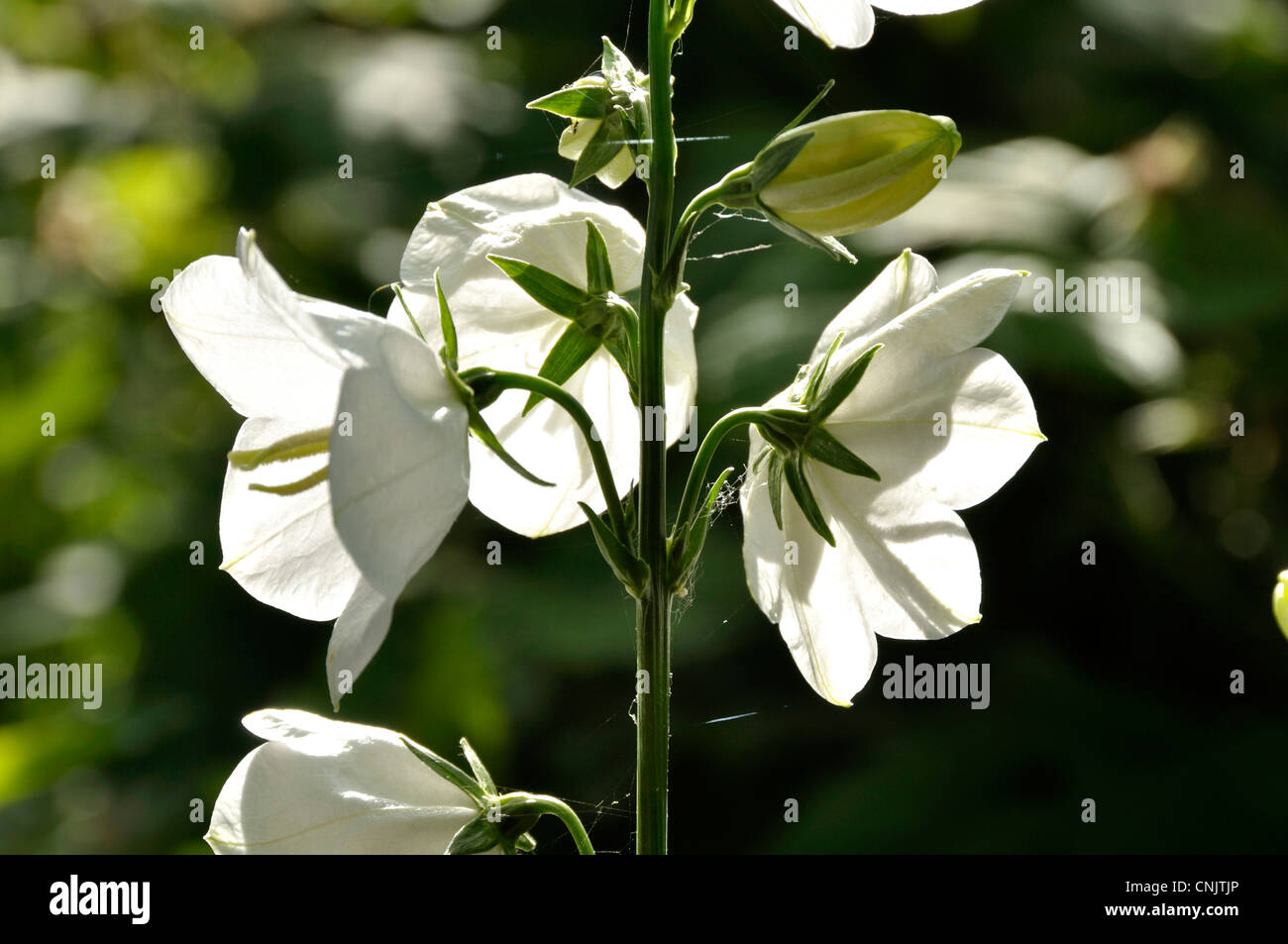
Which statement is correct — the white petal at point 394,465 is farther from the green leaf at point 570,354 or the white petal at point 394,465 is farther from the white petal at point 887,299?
the white petal at point 887,299

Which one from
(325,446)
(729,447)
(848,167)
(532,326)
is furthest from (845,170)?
(729,447)

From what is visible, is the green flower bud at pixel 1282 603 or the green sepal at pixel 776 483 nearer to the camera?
the green flower bud at pixel 1282 603

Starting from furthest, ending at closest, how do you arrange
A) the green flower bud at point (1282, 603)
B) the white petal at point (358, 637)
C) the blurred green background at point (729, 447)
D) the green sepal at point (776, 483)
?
the blurred green background at point (729, 447), the green sepal at point (776, 483), the green flower bud at point (1282, 603), the white petal at point (358, 637)

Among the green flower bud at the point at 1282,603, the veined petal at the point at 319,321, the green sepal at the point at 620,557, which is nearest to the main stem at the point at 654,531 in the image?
the green sepal at the point at 620,557

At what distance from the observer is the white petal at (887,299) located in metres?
1.11

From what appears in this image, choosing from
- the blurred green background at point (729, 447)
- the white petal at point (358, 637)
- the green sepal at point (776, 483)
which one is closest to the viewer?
the white petal at point (358, 637)

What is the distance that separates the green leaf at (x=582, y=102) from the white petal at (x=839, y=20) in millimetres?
166

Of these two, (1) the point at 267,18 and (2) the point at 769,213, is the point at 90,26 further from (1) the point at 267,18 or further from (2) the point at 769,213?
(2) the point at 769,213

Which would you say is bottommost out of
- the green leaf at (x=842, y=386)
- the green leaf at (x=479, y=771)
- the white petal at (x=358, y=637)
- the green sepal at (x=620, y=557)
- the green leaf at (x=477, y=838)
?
the green leaf at (x=477, y=838)

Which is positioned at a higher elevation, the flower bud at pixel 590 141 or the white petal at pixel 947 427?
the flower bud at pixel 590 141

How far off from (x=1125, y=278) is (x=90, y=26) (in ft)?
9.70

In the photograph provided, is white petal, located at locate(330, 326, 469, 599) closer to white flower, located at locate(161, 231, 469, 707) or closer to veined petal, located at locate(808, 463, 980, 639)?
white flower, located at locate(161, 231, 469, 707)

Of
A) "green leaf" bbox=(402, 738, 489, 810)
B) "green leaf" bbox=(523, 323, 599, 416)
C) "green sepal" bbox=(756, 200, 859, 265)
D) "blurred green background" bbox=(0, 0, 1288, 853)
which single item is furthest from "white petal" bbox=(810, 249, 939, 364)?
"blurred green background" bbox=(0, 0, 1288, 853)

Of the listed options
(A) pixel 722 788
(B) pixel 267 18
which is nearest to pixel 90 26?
(B) pixel 267 18
